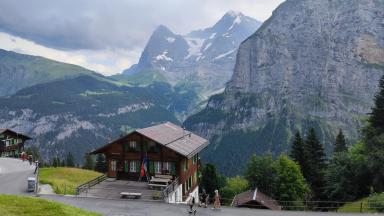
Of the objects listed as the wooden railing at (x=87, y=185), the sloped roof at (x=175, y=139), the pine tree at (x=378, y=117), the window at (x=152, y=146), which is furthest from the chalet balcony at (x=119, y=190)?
the pine tree at (x=378, y=117)

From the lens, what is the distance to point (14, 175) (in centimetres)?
6619

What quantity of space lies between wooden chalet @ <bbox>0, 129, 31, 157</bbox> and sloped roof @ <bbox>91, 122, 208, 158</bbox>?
61.1 m

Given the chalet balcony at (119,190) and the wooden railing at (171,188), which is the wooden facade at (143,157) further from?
the chalet balcony at (119,190)

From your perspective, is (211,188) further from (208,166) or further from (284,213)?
(284,213)

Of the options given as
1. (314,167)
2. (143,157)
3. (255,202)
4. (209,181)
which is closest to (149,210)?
(143,157)

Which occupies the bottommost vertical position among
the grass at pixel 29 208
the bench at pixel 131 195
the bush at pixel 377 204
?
the bush at pixel 377 204

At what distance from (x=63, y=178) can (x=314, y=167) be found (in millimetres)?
53617

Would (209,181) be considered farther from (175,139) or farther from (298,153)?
(175,139)

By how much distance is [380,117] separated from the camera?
64250mm

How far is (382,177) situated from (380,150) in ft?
12.9

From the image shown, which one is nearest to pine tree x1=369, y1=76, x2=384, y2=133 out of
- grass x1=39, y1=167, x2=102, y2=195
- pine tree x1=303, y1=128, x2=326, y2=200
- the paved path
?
pine tree x1=303, y1=128, x2=326, y2=200

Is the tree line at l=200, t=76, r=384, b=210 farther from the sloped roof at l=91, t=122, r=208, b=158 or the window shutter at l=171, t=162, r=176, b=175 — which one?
the sloped roof at l=91, t=122, r=208, b=158

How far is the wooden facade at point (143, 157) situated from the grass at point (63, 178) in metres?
6.89

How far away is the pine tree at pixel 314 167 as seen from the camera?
89.2 m
